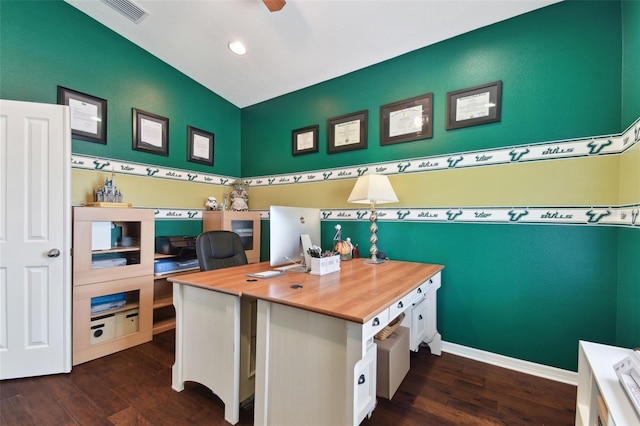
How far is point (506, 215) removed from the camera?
2062 mm

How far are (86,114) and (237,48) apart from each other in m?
1.56

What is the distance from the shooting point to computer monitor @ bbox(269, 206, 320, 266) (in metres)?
1.71

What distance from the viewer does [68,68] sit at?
91.0 inches

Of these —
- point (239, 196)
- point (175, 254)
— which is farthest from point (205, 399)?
point (239, 196)

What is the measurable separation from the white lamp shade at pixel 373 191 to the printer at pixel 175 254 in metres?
1.92

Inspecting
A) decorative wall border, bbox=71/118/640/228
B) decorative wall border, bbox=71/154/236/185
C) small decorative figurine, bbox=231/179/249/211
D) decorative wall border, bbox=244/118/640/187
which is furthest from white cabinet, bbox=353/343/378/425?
decorative wall border, bbox=71/154/236/185

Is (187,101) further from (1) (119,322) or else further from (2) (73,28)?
(1) (119,322)

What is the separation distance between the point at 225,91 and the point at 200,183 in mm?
1296

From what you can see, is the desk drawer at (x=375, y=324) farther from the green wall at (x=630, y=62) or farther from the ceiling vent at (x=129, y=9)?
the ceiling vent at (x=129, y=9)

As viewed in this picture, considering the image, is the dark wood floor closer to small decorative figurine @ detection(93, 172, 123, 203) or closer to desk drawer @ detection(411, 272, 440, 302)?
desk drawer @ detection(411, 272, 440, 302)

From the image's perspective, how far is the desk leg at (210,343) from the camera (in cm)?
143

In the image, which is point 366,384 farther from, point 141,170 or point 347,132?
point 141,170

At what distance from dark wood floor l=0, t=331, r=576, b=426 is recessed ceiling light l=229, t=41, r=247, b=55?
118 inches

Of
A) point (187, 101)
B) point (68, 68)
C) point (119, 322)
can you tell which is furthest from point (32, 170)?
point (187, 101)
